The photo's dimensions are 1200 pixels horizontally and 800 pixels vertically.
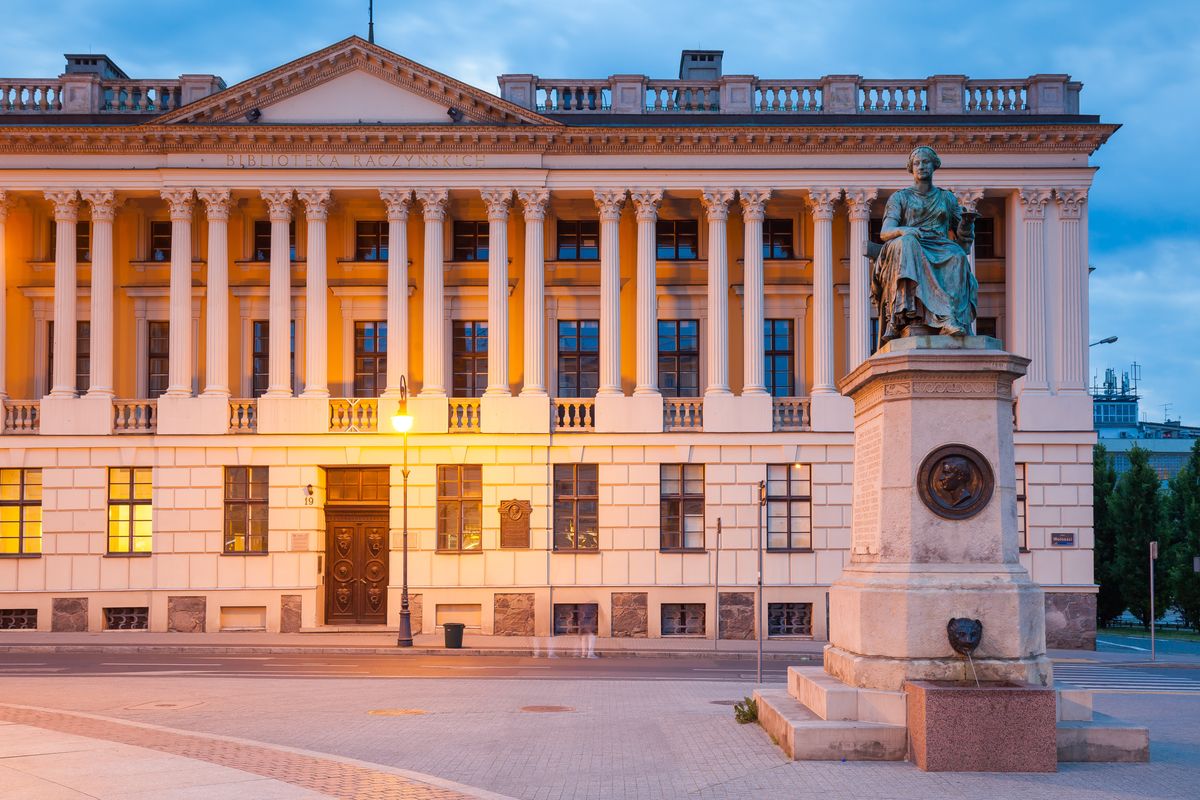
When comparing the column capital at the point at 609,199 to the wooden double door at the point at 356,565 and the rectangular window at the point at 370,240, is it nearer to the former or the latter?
the rectangular window at the point at 370,240

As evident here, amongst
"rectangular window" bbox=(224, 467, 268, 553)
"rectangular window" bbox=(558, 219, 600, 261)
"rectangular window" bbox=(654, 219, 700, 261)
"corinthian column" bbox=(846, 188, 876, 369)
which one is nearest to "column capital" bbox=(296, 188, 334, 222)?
"rectangular window" bbox=(558, 219, 600, 261)

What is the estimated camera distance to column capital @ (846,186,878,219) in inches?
1540

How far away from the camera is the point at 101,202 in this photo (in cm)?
3931

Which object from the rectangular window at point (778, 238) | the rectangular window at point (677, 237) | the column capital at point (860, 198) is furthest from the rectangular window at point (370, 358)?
the column capital at point (860, 198)

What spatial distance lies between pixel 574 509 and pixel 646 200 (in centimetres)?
903

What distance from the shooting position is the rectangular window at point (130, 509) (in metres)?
38.9

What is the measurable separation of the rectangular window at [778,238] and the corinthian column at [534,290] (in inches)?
265

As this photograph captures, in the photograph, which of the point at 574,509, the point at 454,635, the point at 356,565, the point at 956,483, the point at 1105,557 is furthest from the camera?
the point at 1105,557

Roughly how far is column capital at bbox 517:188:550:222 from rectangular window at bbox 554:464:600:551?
7176 mm

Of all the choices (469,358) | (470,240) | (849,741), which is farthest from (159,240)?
(849,741)

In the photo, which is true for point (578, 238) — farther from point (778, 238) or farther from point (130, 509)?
point (130, 509)

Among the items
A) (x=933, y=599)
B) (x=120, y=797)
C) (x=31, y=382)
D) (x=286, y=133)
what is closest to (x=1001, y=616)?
(x=933, y=599)

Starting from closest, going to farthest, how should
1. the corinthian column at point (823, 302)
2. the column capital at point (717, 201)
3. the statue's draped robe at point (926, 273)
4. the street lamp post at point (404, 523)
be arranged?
the statue's draped robe at point (926, 273), the street lamp post at point (404, 523), the corinthian column at point (823, 302), the column capital at point (717, 201)

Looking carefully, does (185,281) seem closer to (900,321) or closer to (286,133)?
(286,133)
